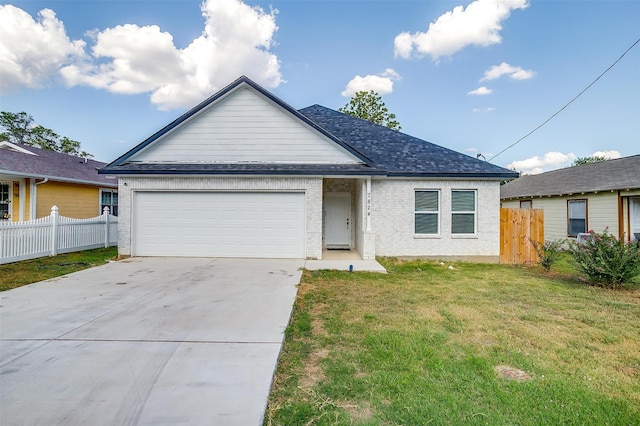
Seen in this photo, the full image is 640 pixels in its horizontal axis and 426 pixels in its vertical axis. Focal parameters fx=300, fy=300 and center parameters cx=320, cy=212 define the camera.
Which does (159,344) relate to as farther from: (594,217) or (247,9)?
(594,217)

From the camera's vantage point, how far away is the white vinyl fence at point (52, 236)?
891 cm

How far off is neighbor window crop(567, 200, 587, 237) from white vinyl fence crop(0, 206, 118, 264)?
21.7 metres

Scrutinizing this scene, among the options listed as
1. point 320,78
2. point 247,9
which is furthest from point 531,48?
point 247,9

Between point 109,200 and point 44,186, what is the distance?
137 inches

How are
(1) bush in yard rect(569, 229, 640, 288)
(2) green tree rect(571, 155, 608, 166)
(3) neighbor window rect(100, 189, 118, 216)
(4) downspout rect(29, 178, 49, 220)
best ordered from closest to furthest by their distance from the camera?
(1) bush in yard rect(569, 229, 640, 288) < (4) downspout rect(29, 178, 49, 220) < (3) neighbor window rect(100, 189, 118, 216) < (2) green tree rect(571, 155, 608, 166)

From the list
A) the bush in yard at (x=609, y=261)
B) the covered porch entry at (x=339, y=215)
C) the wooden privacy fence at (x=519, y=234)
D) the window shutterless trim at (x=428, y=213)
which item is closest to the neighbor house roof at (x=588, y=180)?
the wooden privacy fence at (x=519, y=234)

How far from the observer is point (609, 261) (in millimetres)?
6766

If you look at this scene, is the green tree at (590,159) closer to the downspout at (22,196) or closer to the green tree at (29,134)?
the downspout at (22,196)

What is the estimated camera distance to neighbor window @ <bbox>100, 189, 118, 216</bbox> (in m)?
16.2

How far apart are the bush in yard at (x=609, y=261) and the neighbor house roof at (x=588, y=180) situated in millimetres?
7496

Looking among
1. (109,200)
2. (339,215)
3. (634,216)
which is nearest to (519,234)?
(339,215)

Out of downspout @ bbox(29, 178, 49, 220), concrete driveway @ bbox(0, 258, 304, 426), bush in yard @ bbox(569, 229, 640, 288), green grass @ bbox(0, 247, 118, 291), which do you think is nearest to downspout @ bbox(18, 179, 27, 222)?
downspout @ bbox(29, 178, 49, 220)

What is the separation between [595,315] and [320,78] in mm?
16542

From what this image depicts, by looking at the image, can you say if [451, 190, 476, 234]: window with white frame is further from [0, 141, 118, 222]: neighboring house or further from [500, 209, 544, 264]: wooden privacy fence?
[0, 141, 118, 222]: neighboring house
